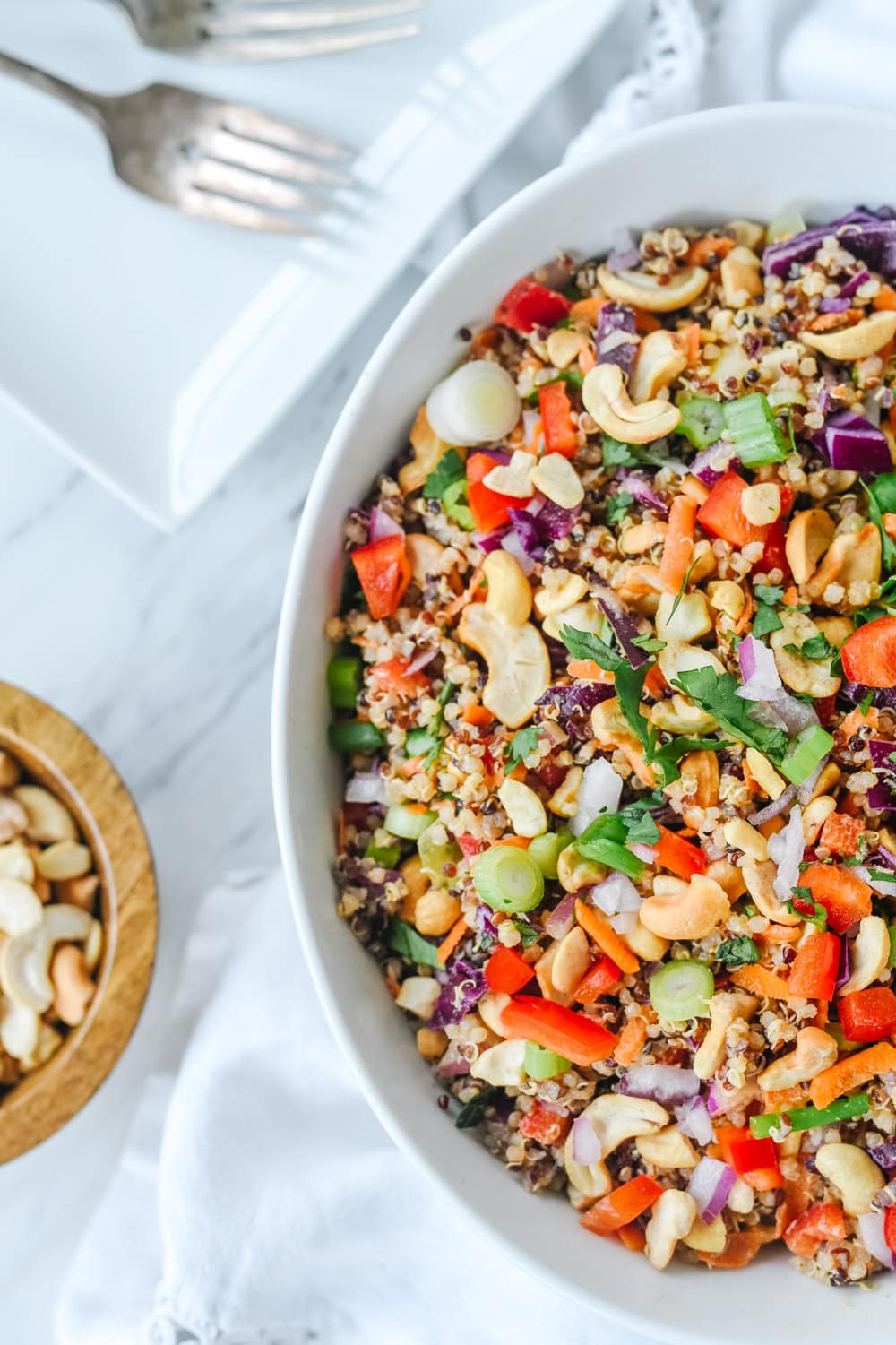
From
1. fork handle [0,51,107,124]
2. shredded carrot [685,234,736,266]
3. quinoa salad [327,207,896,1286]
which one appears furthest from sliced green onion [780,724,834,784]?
fork handle [0,51,107,124]

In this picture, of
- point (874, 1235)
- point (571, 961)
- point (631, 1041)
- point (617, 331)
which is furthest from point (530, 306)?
point (874, 1235)

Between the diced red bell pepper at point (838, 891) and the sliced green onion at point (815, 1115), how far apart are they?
0.77 ft

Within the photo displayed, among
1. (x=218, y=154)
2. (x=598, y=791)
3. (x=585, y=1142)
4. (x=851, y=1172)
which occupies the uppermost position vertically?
(x=218, y=154)

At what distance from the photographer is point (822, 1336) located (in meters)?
1.63

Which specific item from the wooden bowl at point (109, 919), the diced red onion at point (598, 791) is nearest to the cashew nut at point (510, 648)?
the diced red onion at point (598, 791)

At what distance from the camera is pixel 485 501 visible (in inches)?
66.4

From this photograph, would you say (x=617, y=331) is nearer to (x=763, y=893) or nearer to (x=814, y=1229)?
(x=763, y=893)

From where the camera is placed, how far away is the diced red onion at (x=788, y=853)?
1.55 meters

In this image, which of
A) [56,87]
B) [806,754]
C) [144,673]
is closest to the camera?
[806,754]

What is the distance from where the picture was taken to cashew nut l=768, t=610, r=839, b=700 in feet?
5.10

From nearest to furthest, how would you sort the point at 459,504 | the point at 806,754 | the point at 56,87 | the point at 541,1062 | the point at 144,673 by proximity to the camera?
the point at 806,754, the point at 541,1062, the point at 459,504, the point at 56,87, the point at 144,673

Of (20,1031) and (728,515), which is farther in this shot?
(20,1031)

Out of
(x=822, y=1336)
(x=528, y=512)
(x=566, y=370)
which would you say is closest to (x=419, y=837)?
(x=528, y=512)

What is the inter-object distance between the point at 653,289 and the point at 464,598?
49 cm
